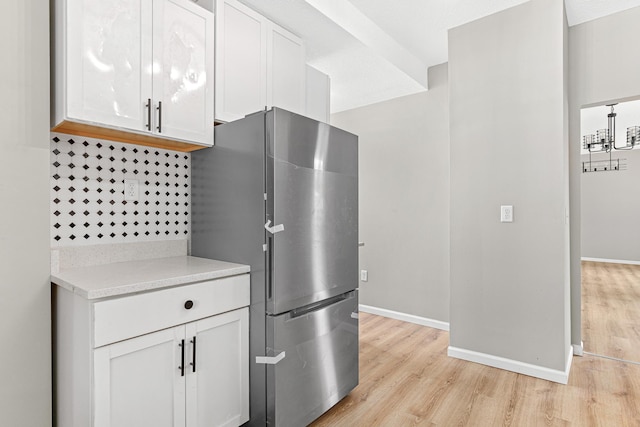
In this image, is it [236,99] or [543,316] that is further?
[543,316]

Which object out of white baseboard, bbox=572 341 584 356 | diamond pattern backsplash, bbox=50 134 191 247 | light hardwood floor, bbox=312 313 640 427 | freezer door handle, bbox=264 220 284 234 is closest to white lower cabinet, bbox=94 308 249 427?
freezer door handle, bbox=264 220 284 234

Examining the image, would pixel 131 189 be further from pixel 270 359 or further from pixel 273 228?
pixel 270 359

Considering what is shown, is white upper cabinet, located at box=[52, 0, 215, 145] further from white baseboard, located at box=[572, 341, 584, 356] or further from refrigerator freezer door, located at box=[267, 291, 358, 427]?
white baseboard, located at box=[572, 341, 584, 356]

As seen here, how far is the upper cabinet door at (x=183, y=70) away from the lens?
1652 mm

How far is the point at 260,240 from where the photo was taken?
1650mm

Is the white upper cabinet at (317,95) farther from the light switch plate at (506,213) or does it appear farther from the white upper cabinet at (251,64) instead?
the light switch plate at (506,213)

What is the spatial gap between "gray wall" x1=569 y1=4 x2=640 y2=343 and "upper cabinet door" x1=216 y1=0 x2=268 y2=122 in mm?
2437

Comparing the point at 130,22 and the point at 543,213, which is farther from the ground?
the point at 130,22

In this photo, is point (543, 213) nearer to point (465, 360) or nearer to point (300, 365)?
point (465, 360)

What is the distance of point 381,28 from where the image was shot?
2.70 meters

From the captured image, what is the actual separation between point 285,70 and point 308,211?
1152 mm

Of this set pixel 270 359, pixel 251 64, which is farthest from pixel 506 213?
pixel 251 64

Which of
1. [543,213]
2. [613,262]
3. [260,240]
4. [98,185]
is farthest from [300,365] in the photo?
[613,262]

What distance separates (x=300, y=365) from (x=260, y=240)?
688 millimetres
